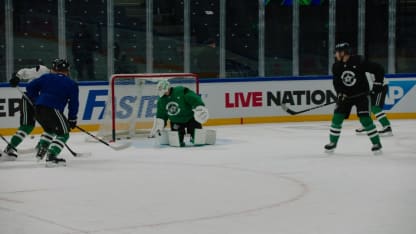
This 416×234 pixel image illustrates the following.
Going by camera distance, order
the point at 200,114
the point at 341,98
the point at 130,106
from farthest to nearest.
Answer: the point at 130,106 < the point at 200,114 < the point at 341,98

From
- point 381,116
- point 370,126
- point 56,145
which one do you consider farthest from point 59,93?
point 381,116

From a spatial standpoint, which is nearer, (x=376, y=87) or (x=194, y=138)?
(x=376, y=87)

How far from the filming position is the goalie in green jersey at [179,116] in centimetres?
1081

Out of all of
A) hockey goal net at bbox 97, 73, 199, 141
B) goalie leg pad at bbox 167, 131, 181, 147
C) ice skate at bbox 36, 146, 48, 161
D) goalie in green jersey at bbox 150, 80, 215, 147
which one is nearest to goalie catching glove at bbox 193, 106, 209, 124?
goalie in green jersey at bbox 150, 80, 215, 147

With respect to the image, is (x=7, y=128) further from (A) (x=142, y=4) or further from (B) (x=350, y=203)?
Answer: (B) (x=350, y=203)

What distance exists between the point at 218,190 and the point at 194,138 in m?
3.66

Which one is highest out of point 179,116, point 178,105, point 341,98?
point 341,98

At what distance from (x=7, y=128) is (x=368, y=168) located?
5.87m

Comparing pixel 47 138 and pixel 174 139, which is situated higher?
pixel 47 138

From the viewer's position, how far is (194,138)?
426 inches

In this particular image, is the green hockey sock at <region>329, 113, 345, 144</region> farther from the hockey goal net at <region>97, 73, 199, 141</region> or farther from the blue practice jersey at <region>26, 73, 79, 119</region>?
the hockey goal net at <region>97, 73, 199, 141</region>

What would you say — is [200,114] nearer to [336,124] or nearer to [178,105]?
[178,105]

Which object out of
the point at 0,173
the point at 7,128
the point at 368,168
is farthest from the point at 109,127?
the point at 368,168

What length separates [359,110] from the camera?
984 cm
